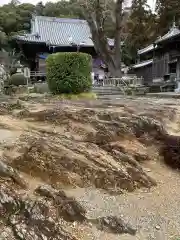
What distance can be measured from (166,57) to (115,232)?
86.4 ft

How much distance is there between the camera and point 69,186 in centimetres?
603

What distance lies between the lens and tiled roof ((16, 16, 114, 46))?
36344 mm

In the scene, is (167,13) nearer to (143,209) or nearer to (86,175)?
(86,175)

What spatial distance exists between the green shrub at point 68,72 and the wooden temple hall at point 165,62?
12697mm

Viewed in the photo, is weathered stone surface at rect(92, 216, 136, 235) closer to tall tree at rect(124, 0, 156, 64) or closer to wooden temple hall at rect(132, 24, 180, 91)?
wooden temple hall at rect(132, 24, 180, 91)

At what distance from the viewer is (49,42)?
36.0 m

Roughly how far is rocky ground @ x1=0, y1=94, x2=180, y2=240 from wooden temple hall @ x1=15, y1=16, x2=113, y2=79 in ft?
89.0

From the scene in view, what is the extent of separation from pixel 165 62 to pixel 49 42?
435 inches

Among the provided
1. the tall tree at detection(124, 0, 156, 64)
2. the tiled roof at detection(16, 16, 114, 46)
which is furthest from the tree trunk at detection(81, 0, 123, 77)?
the tiled roof at detection(16, 16, 114, 46)

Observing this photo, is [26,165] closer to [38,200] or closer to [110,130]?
[38,200]

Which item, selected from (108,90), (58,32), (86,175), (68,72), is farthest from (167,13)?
(86,175)

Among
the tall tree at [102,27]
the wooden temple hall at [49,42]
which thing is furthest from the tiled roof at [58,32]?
the tall tree at [102,27]

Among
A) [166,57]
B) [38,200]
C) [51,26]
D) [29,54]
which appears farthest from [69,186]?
[51,26]

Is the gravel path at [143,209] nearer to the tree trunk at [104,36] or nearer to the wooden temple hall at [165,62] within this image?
the tree trunk at [104,36]
